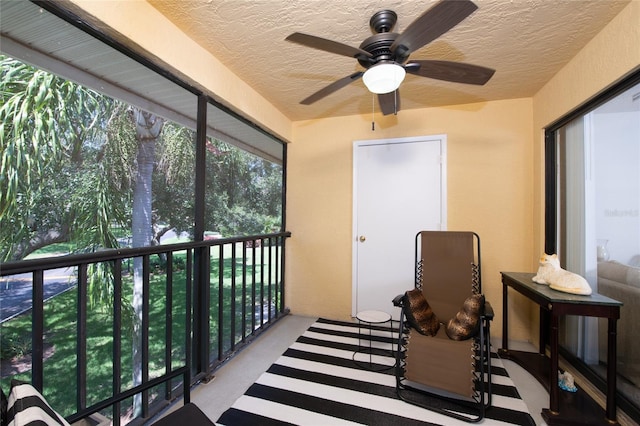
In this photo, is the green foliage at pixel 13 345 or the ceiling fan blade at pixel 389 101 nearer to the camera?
Result: the green foliage at pixel 13 345

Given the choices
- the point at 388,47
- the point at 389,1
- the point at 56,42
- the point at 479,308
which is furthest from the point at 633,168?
the point at 56,42

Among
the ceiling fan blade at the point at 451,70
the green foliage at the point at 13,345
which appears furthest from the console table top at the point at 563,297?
the green foliage at the point at 13,345

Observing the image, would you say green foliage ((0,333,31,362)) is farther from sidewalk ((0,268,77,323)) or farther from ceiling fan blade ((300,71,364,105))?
ceiling fan blade ((300,71,364,105))

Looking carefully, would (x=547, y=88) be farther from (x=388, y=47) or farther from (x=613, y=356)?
(x=613, y=356)

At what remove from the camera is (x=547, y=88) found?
2.41 meters

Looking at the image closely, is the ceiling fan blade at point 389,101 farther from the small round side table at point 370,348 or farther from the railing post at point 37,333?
the railing post at point 37,333

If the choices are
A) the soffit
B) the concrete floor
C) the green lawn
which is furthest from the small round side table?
the soffit

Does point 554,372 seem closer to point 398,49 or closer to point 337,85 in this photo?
point 398,49

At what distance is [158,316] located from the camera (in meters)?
1.72

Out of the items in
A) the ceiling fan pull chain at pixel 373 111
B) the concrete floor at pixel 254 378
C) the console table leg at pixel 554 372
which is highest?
the ceiling fan pull chain at pixel 373 111

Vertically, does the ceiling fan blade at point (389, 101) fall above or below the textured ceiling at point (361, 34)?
below

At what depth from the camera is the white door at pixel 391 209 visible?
2.91m

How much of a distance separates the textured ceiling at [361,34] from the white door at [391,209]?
707 millimetres

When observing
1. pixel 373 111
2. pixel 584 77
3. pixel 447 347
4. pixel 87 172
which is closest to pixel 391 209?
pixel 373 111
